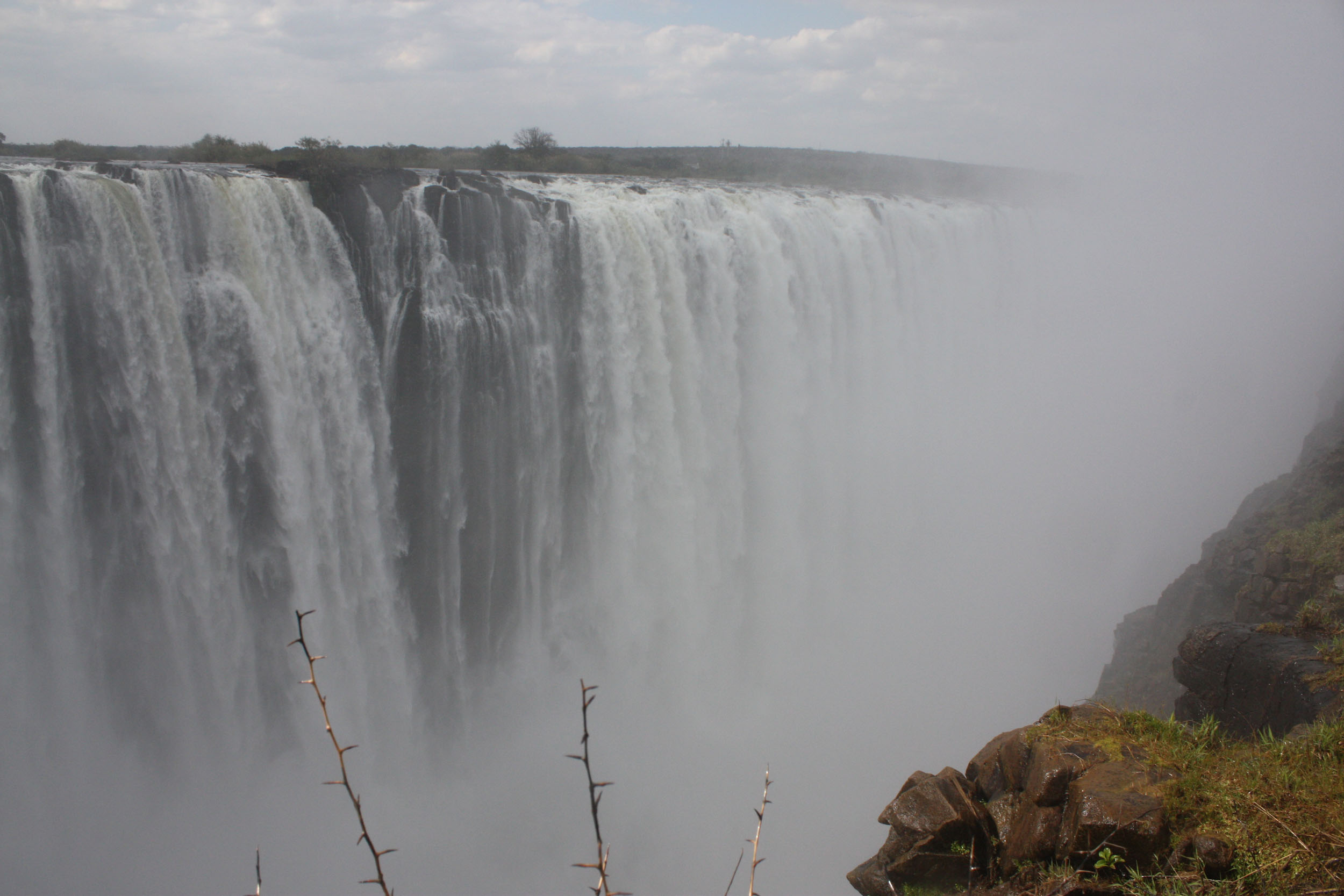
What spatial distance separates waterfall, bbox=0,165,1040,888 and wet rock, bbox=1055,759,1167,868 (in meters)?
8.85

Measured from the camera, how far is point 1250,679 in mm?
7043

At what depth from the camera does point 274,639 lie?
409 inches

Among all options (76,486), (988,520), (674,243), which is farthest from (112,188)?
(988,520)

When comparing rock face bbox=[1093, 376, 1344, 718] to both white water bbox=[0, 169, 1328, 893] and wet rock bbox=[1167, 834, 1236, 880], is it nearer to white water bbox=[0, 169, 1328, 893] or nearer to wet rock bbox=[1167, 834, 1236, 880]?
white water bbox=[0, 169, 1328, 893]

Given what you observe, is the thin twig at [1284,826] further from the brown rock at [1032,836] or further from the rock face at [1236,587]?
the rock face at [1236,587]

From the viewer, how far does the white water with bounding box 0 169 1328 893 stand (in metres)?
9.05

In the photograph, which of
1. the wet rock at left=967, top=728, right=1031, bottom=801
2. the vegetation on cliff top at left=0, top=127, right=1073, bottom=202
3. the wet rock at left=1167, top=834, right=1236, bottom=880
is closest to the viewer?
the wet rock at left=1167, top=834, right=1236, bottom=880

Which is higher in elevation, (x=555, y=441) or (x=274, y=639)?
(x=555, y=441)

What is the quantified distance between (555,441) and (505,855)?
568 centimetres

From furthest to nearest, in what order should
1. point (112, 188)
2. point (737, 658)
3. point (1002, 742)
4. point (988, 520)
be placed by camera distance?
point (988, 520)
point (737, 658)
point (112, 188)
point (1002, 742)

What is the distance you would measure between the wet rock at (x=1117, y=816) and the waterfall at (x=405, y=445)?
8848mm

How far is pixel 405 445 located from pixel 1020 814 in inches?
340

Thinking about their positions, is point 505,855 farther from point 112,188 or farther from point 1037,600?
point 1037,600

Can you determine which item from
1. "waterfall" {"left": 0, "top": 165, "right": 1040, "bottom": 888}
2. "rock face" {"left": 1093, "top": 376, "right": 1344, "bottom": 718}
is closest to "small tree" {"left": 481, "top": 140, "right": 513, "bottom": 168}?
"waterfall" {"left": 0, "top": 165, "right": 1040, "bottom": 888}
